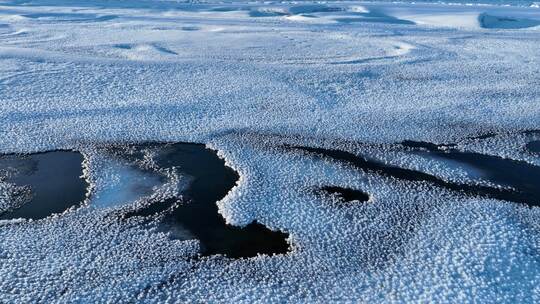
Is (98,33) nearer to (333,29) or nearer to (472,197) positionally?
(333,29)

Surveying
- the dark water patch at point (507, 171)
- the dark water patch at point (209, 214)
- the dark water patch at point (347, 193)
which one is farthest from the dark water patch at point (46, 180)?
the dark water patch at point (507, 171)

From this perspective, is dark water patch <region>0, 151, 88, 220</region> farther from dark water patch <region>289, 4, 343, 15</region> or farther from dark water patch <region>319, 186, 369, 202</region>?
dark water patch <region>289, 4, 343, 15</region>

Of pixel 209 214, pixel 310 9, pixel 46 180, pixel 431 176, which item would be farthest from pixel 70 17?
pixel 431 176

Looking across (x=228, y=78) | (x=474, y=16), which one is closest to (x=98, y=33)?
(x=228, y=78)

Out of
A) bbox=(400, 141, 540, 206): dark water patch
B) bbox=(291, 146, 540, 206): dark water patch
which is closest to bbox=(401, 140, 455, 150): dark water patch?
bbox=(400, 141, 540, 206): dark water patch

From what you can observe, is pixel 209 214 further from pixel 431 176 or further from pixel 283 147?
pixel 431 176

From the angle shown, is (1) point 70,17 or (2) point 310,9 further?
(2) point 310,9
